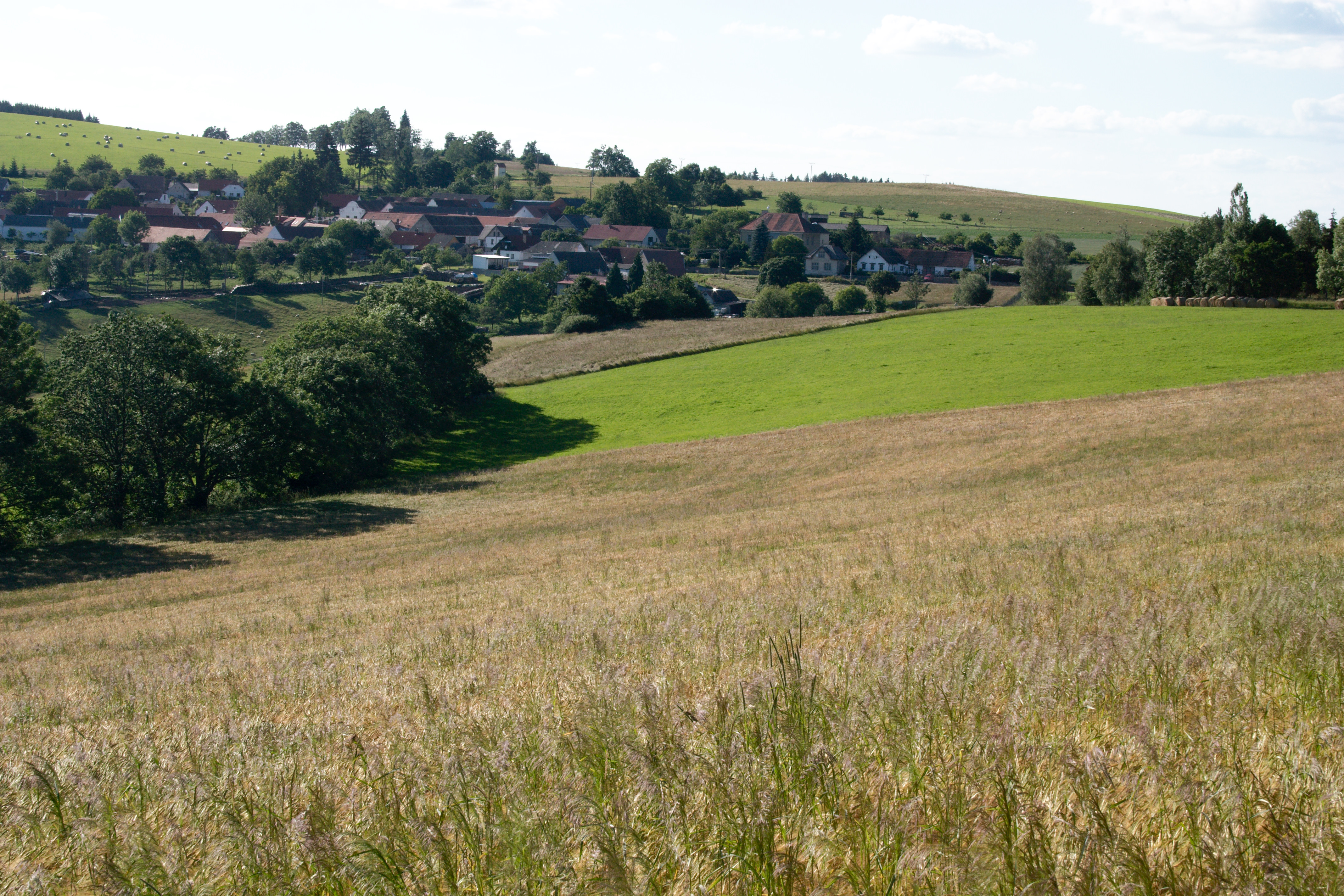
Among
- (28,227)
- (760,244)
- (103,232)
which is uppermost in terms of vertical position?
(28,227)

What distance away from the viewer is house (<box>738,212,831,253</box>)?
14962 cm

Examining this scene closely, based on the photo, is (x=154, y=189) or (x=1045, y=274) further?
(x=154, y=189)

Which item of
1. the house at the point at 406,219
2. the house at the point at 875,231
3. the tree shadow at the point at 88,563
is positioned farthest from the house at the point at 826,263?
the tree shadow at the point at 88,563

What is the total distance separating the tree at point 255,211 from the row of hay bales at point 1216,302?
15606 centimetres

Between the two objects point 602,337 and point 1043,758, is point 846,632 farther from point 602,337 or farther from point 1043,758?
point 602,337

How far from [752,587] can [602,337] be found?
215 ft

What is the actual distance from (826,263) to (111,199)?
438ft

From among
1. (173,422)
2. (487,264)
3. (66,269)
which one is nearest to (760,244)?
(487,264)

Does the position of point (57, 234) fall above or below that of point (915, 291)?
above

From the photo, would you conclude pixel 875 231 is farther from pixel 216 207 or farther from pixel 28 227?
pixel 28 227

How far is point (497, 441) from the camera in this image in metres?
52.3

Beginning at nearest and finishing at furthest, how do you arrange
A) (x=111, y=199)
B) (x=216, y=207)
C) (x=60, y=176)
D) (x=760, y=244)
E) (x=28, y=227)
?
(x=28, y=227) < (x=760, y=244) < (x=111, y=199) < (x=60, y=176) < (x=216, y=207)

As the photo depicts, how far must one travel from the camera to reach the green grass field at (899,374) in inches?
1730

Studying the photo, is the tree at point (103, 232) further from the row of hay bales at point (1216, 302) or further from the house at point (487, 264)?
the row of hay bales at point (1216, 302)
